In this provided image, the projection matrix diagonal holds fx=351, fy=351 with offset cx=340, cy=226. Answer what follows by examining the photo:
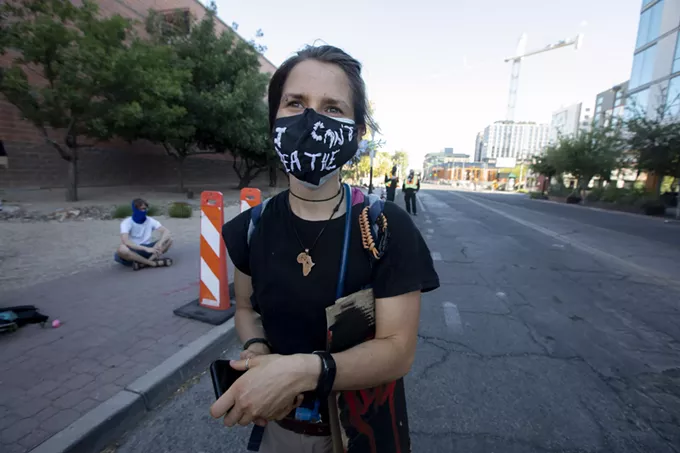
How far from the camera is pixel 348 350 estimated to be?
1.03 metres

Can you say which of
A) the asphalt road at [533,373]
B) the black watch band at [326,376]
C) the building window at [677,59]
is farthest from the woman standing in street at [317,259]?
the building window at [677,59]

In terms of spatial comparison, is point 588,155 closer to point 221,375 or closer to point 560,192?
point 560,192

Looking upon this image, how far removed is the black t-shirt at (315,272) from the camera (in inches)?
43.9

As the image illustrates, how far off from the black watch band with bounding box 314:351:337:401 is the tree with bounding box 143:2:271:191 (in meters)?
17.9

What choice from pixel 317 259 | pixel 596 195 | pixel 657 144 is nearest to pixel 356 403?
pixel 317 259

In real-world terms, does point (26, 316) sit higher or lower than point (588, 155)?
lower

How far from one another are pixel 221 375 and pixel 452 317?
3891mm

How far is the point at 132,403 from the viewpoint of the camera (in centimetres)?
254

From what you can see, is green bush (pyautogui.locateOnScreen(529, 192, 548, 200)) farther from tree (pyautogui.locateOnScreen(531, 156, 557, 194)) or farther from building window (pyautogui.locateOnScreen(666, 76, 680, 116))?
building window (pyautogui.locateOnScreen(666, 76, 680, 116))

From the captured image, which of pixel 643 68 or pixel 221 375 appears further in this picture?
pixel 643 68

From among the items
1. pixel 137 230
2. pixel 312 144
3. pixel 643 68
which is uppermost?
pixel 643 68

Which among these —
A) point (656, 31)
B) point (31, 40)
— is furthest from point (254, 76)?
point (656, 31)

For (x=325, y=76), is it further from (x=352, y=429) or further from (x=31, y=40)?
(x=31, y=40)

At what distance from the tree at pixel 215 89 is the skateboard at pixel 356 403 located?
1783 cm
